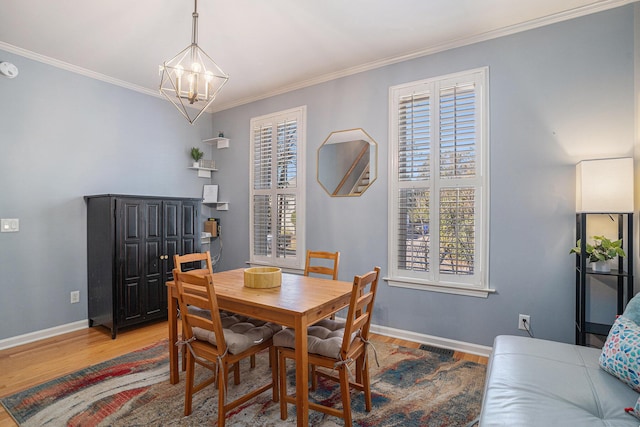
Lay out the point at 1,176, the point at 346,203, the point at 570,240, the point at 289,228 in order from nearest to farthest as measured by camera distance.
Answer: the point at 570,240
the point at 1,176
the point at 346,203
the point at 289,228

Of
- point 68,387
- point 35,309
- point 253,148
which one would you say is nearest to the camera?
point 68,387

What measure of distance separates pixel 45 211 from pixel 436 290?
3.89 meters

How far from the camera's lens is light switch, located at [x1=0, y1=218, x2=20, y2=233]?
3063mm

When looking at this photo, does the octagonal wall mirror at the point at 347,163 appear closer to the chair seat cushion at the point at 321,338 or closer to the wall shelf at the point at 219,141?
the wall shelf at the point at 219,141

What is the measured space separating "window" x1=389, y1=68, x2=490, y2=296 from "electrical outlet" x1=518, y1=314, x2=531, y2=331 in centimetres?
31

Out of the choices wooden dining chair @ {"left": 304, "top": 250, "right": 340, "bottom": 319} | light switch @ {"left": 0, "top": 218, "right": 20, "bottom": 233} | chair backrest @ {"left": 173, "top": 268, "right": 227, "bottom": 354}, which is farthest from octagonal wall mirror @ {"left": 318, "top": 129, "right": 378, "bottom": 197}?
light switch @ {"left": 0, "top": 218, "right": 20, "bottom": 233}

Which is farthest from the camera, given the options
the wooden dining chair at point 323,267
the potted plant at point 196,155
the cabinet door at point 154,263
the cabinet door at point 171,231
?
the potted plant at point 196,155

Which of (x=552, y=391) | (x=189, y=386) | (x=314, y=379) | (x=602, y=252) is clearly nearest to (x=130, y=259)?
(x=189, y=386)

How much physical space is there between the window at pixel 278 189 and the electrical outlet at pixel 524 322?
2212mm

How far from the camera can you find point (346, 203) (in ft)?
11.9

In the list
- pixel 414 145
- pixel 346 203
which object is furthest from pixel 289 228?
pixel 414 145

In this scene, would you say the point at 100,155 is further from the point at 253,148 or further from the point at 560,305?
the point at 560,305

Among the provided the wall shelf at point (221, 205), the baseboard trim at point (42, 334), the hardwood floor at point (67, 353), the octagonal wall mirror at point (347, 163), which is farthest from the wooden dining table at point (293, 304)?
the wall shelf at point (221, 205)

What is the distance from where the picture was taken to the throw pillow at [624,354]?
1.49 metres
